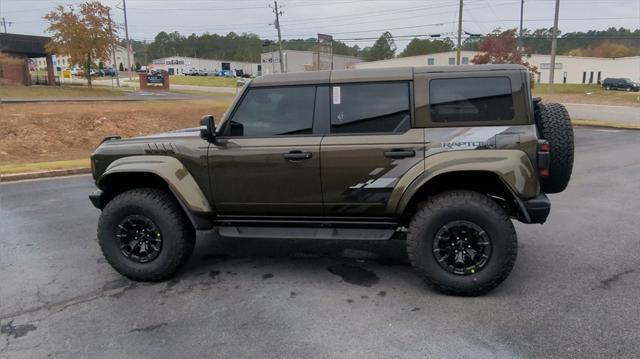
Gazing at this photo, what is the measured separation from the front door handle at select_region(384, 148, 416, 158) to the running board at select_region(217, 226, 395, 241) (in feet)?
2.22

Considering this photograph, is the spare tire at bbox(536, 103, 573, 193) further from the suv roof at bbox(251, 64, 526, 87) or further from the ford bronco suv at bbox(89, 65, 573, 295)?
the suv roof at bbox(251, 64, 526, 87)

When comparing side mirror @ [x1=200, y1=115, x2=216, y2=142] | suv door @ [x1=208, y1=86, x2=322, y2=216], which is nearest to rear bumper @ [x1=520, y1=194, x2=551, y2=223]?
suv door @ [x1=208, y1=86, x2=322, y2=216]

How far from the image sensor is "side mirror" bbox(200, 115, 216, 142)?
4.21 m

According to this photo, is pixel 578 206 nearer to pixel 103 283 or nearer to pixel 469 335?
pixel 469 335

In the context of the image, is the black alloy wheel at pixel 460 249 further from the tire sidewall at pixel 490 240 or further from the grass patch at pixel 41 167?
the grass patch at pixel 41 167

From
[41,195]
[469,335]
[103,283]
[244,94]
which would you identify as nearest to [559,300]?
[469,335]

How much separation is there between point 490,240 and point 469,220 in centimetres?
23

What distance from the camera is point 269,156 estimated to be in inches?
167

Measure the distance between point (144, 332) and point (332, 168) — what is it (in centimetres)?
192

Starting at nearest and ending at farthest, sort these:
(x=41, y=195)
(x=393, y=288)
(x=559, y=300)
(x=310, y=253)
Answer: (x=559, y=300) → (x=393, y=288) → (x=310, y=253) → (x=41, y=195)

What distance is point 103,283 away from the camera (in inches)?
177

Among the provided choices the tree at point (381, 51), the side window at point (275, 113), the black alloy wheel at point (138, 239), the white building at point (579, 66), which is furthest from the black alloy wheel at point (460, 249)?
the tree at point (381, 51)

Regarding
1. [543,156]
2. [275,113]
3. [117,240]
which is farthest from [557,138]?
[117,240]

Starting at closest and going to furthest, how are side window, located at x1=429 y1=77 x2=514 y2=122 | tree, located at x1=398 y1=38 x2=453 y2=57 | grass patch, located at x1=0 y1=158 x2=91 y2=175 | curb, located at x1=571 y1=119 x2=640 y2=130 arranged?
side window, located at x1=429 y1=77 x2=514 y2=122 → grass patch, located at x1=0 y1=158 x2=91 y2=175 → curb, located at x1=571 y1=119 x2=640 y2=130 → tree, located at x1=398 y1=38 x2=453 y2=57
